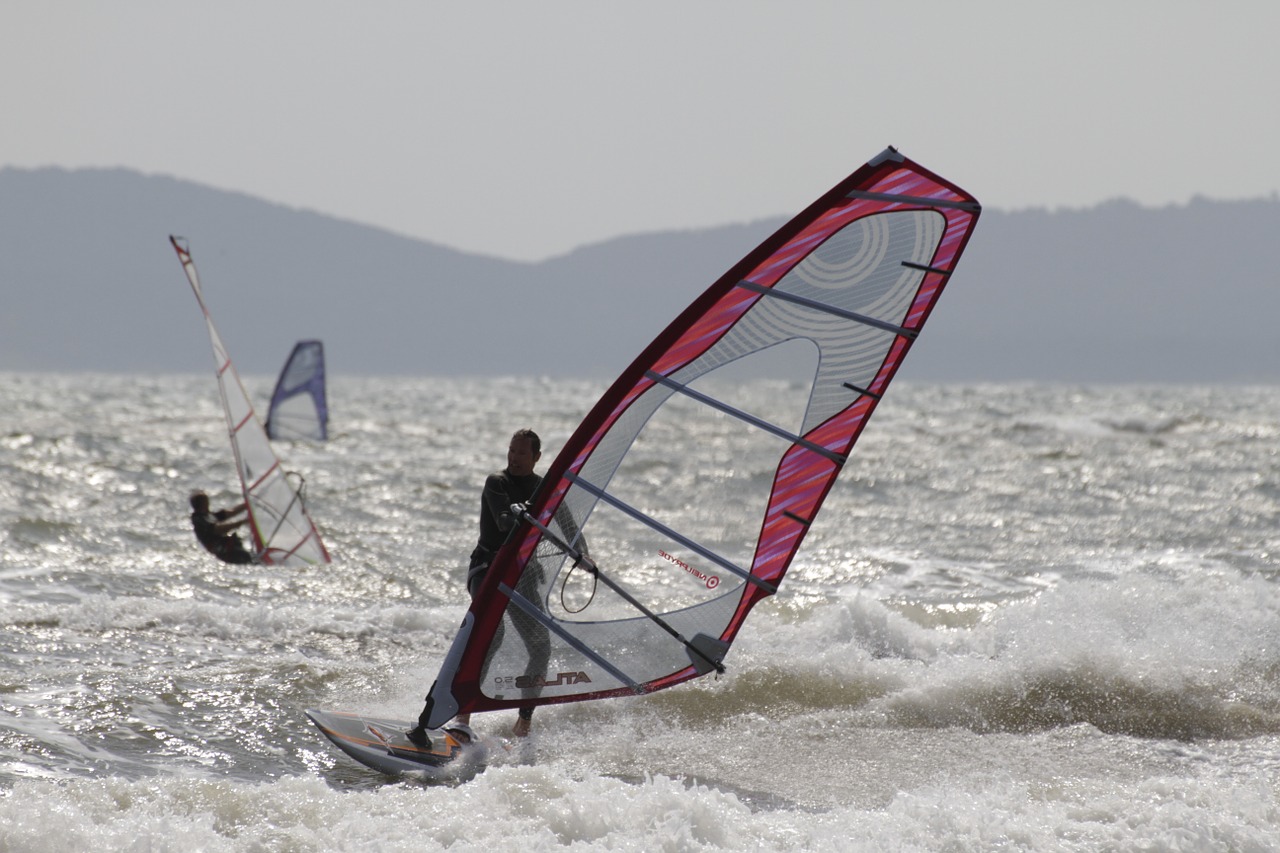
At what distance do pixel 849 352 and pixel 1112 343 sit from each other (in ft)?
665

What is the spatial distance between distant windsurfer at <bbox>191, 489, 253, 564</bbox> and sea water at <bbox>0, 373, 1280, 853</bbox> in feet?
0.33

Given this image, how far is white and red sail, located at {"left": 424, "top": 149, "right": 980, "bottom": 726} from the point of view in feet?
12.3

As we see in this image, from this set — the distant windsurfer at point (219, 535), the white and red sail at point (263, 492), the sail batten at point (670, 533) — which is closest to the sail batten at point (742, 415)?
the sail batten at point (670, 533)

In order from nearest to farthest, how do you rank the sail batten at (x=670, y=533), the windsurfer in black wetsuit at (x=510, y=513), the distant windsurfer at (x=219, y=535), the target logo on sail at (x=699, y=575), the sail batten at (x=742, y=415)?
the sail batten at (x=742, y=415) < the sail batten at (x=670, y=533) < the target logo on sail at (x=699, y=575) < the windsurfer in black wetsuit at (x=510, y=513) < the distant windsurfer at (x=219, y=535)

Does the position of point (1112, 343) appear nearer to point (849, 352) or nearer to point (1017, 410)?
point (1017, 410)

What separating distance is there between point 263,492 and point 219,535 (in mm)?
419

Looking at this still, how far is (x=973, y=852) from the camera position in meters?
3.39

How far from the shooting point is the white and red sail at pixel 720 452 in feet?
12.3

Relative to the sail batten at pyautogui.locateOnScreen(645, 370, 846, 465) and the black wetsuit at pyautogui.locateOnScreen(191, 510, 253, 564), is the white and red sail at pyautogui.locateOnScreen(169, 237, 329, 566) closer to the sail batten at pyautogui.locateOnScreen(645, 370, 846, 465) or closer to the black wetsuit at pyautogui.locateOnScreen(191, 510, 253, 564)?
the black wetsuit at pyautogui.locateOnScreen(191, 510, 253, 564)

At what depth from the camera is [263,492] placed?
335 inches

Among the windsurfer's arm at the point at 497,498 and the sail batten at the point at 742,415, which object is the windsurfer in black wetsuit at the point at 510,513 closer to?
the windsurfer's arm at the point at 497,498

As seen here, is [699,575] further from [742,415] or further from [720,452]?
[742,415]

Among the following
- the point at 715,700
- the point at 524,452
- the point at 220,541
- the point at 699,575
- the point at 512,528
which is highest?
the point at 524,452

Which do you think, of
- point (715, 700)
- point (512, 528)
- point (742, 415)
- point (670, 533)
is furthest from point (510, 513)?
point (715, 700)
